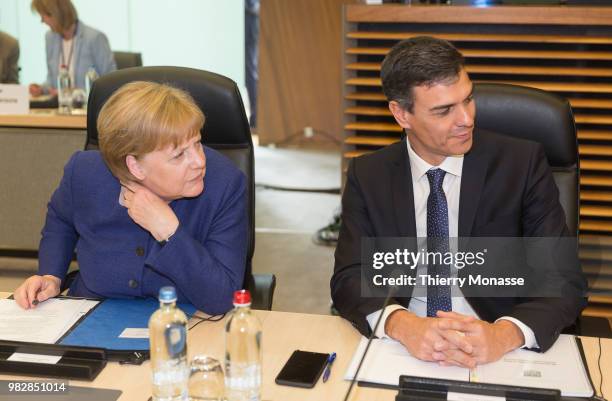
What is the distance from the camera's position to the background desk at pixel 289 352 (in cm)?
159

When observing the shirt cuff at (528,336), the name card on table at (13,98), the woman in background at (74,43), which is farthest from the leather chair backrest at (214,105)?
the woman in background at (74,43)

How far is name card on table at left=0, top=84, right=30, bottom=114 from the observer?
4.09m

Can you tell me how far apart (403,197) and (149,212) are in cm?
65

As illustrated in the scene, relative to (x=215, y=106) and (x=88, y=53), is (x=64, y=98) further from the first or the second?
(x=215, y=106)

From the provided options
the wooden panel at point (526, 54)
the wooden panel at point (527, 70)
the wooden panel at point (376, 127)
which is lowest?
the wooden panel at point (376, 127)

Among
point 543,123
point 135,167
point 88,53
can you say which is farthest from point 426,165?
point 88,53

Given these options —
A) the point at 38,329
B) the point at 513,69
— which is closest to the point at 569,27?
the point at 513,69

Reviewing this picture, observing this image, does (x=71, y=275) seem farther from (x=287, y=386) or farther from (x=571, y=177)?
(x=571, y=177)

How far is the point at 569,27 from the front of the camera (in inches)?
137

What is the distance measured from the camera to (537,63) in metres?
3.52

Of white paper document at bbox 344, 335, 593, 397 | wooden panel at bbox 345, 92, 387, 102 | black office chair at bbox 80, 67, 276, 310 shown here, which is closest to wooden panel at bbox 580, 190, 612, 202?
wooden panel at bbox 345, 92, 387, 102

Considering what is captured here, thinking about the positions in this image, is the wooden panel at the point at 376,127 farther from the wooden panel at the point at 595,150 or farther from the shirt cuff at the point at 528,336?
the shirt cuff at the point at 528,336

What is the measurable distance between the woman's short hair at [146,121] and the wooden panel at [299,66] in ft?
17.3

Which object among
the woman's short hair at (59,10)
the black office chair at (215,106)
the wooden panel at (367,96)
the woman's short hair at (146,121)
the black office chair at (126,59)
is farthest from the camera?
the black office chair at (126,59)
